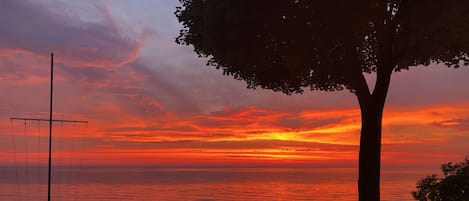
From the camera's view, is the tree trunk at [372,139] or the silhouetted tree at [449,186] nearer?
the silhouetted tree at [449,186]

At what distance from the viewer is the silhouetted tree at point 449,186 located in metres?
21.4

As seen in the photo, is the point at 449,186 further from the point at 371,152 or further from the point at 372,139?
the point at 372,139

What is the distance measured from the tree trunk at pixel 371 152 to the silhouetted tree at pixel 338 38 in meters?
0.04

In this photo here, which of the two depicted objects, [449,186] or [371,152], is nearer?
[449,186]

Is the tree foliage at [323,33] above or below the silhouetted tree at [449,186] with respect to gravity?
above

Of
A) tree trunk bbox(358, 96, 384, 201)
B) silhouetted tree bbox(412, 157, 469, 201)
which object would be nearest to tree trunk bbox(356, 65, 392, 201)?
tree trunk bbox(358, 96, 384, 201)

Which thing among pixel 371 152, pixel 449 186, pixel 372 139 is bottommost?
pixel 449 186

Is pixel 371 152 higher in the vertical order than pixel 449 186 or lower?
higher

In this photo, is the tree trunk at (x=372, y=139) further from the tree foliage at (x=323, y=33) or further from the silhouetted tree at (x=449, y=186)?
the silhouetted tree at (x=449, y=186)

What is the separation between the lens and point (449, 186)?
70.8ft

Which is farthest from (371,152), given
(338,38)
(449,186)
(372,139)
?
(338,38)

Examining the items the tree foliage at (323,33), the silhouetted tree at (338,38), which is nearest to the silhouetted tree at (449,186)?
the silhouetted tree at (338,38)

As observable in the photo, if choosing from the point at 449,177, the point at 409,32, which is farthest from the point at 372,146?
the point at 409,32

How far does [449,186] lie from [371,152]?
2.88m
